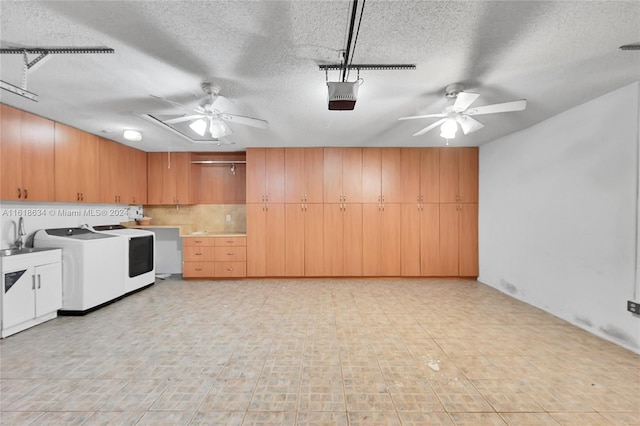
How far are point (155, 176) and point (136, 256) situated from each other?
1.78 m

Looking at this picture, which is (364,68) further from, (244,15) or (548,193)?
(548,193)

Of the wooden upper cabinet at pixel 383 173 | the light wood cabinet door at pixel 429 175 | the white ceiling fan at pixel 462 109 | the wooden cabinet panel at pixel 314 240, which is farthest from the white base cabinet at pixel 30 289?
the light wood cabinet door at pixel 429 175

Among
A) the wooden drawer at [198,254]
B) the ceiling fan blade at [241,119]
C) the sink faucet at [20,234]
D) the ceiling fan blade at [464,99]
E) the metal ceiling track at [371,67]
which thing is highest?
the metal ceiling track at [371,67]

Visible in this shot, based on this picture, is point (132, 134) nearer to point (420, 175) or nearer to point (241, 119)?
point (241, 119)

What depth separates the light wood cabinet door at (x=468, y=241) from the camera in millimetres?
4859

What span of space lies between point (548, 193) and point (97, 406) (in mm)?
5090

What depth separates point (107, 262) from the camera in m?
3.62

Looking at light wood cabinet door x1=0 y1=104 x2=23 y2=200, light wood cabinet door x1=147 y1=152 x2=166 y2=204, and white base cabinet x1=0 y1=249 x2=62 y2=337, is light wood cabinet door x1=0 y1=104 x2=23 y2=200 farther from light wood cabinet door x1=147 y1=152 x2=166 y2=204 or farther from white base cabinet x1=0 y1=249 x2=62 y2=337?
light wood cabinet door x1=147 y1=152 x2=166 y2=204

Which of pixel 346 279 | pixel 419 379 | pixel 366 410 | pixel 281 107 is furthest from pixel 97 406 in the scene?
pixel 346 279

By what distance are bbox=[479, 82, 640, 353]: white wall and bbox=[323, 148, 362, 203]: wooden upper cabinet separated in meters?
2.39

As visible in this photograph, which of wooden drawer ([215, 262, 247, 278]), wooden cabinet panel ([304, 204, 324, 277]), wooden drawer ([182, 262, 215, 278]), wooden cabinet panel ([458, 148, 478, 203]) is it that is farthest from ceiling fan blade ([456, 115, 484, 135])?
wooden drawer ([182, 262, 215, 278])

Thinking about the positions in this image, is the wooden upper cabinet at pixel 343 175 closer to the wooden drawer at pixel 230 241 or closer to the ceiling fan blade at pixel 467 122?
the wooden drawer at pixel 230 241

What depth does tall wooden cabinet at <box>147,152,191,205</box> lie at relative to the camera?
17.0 feet

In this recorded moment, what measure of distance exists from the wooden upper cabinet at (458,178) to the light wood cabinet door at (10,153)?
6.14m
